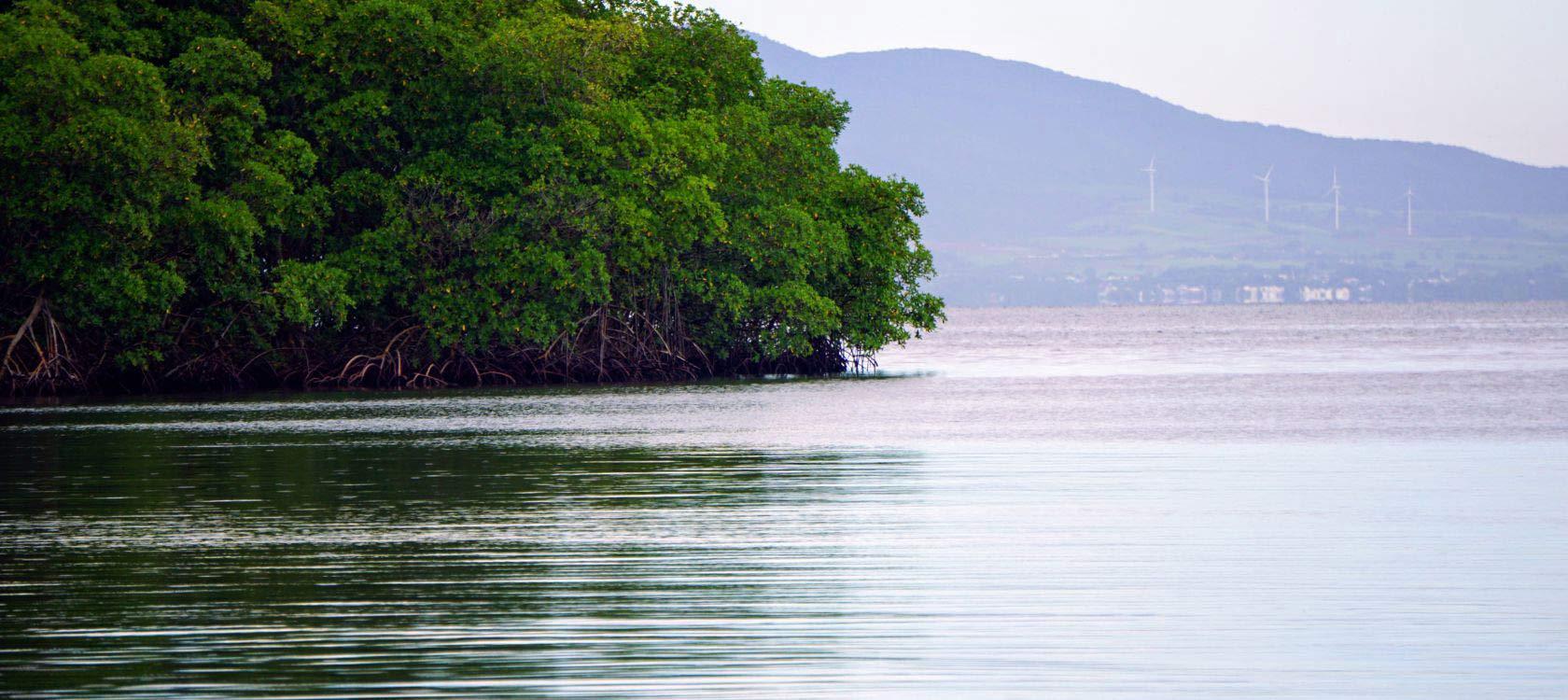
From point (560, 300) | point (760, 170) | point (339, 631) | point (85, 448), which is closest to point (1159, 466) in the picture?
point (339, 631)

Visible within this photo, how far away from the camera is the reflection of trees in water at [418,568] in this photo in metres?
9.41

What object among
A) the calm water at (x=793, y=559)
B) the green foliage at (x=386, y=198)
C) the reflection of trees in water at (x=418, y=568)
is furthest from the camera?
the green foliage at (x=386, y=198)

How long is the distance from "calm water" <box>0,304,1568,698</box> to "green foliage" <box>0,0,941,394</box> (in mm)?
9067

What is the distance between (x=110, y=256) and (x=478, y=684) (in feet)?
98.4

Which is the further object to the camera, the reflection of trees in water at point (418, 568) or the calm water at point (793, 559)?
the reflection of trees in water at point (418, 568)

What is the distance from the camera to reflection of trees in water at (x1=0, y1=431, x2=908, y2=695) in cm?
941

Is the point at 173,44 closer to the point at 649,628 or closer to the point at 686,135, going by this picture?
the point at 686,135

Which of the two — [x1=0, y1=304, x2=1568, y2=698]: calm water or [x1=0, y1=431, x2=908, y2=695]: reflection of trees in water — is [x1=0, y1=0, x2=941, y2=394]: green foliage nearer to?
[x1=0, y1=304, x2=1568, y2=698]: calm water

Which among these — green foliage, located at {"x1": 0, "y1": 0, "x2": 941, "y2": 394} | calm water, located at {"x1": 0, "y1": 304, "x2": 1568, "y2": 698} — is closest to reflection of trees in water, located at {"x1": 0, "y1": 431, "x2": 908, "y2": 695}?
calm water, located at {"x1": 0, "y1": 304, "x2": 1568, "y2": 698}

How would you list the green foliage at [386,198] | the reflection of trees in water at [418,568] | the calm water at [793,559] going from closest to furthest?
the calm water at [793,559]
the reflection of trees in water at [418,568]
the green foliage at [386,198]

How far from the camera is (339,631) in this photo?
397 inches

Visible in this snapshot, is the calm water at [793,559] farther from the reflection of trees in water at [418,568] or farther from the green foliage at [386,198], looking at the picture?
the green foliage at [386,198]

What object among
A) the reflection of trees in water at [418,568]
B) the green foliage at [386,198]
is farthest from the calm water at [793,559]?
the green foliage at [386,198]

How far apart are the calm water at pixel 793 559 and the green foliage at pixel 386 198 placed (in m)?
9.07
